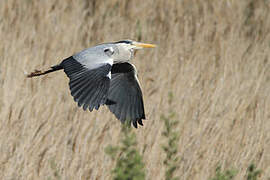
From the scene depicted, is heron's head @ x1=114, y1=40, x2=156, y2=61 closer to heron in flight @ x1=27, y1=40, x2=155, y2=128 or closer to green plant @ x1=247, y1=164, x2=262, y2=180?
heron in flight @ x1=27, y1=40, x2=155, y2=128

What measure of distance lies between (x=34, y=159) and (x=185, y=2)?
2128 millimetres

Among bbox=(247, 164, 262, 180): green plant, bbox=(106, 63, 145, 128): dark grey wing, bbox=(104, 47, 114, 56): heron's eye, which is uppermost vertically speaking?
bbox=(104, 47, 114, 56): heron's eye

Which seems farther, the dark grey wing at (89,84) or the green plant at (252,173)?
the green plant at (252,173)

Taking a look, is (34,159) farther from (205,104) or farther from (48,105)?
(205,104)

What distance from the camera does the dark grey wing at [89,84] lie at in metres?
3.10

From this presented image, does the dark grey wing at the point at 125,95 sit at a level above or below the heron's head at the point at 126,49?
below

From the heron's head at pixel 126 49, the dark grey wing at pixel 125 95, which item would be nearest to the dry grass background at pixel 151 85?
the dark grey wing at pixel 125 95

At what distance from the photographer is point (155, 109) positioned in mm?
4082

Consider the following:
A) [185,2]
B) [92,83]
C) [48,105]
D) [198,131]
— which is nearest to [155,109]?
[198,131]

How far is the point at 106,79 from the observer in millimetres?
3201

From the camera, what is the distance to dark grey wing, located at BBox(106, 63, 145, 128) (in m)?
3.77

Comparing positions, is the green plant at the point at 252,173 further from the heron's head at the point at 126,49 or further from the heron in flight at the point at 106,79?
the heron's head at the point at 126,49

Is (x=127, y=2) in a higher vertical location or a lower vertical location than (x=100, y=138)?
higher

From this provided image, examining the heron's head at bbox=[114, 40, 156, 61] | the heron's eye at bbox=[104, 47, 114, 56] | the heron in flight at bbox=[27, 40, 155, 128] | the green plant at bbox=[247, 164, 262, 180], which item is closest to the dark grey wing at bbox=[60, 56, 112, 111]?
the heron in flight at bbox=[27, 40, 155, 128]
